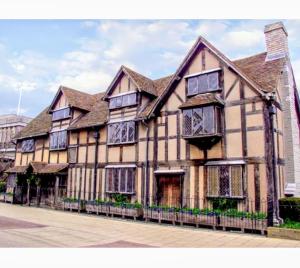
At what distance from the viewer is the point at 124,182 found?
16.5 m

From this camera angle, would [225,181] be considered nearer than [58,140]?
Yes

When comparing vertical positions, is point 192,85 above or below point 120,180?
above

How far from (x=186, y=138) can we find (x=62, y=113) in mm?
10997

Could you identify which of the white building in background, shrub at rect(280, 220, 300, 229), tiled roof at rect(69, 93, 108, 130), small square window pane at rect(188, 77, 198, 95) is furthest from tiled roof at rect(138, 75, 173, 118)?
the white building in background

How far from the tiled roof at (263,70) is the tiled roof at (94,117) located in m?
8.65

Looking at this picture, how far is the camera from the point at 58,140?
68.9ft

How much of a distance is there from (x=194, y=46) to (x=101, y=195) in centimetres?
973

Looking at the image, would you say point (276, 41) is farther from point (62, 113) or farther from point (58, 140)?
point (58, 140)

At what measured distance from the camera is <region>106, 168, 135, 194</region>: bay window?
16.3 metres

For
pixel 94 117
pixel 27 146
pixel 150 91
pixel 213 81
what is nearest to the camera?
pixel 213 81

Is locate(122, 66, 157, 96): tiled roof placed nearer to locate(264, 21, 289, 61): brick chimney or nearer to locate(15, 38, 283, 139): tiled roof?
locate(15, 38, 283, 139): tiled roof

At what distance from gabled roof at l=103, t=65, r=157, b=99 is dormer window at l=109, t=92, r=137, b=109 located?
590 millimetres

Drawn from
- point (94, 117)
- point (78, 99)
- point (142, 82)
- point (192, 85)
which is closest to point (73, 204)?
point (94, 117)
